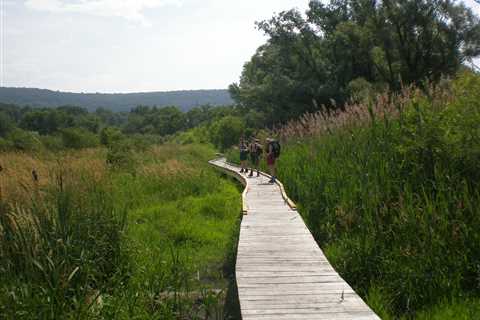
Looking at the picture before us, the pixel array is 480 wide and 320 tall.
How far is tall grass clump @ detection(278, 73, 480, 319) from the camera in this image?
4.52 metres

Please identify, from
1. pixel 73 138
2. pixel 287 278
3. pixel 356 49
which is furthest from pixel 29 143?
pixel 356 49

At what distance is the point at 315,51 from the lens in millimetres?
32625

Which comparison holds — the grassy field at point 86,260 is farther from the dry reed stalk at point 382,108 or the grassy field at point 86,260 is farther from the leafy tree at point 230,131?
the leafy tree at point 230,131

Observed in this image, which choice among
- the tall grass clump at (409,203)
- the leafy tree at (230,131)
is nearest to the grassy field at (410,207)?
the tall grass clump at (409,203)

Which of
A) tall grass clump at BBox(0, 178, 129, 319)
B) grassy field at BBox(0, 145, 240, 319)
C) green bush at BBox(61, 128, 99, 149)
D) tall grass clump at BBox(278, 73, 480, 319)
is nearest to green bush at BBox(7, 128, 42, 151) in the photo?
grassy field at BBox(0, 145, 240, 319)

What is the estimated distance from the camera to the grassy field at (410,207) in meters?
4.46

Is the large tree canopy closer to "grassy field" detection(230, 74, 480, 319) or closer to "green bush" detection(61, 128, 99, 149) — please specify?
"green bush" detection(61, 128, 99, 149)

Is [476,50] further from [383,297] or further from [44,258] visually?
[44,258]

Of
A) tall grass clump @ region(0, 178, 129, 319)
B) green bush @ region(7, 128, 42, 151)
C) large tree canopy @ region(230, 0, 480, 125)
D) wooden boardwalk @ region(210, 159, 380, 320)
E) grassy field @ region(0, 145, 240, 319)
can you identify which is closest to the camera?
wooden boardwalk @ region(210, 159, 380, 320)

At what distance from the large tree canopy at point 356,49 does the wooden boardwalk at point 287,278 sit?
20.9 meters

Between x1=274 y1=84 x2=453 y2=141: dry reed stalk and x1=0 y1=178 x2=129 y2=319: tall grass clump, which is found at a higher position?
x1=274 y1=84 x2=453 y2=141: dry reed stalk

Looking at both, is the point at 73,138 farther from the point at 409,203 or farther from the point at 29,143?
the point at 409,203

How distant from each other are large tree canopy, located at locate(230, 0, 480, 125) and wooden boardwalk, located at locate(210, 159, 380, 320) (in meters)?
20.9

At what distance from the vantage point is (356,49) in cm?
2995
